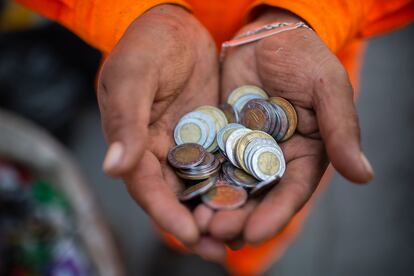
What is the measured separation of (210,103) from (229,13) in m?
0.41

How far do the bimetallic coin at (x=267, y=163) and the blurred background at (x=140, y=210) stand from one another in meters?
1.60

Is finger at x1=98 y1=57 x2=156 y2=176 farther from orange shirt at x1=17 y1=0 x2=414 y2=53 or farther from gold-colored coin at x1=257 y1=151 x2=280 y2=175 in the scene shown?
gold-colored coin at x1=257 y1=151 x2=280 y2=175

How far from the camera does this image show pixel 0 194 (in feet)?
9.13

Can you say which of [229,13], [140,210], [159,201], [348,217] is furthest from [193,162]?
[348,217]

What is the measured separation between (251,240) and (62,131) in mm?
2525

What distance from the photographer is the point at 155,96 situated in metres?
1.66

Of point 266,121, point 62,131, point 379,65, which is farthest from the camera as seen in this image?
point 379,65

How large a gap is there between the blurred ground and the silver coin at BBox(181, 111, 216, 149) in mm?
1558

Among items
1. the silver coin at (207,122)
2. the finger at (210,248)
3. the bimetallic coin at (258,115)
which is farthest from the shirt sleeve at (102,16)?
the finger at (210,248)

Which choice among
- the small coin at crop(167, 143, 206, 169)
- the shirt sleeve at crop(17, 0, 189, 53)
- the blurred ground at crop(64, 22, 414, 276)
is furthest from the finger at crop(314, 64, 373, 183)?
the blurred ground at crop(64, 22, 414, 276)

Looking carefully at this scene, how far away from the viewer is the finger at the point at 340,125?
1398mm

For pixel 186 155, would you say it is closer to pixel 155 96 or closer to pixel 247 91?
pixel 155 96

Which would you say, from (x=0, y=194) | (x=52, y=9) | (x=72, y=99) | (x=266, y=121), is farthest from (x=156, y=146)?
(x=72, y=99)

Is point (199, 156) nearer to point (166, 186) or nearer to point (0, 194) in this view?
point (166, 186)
